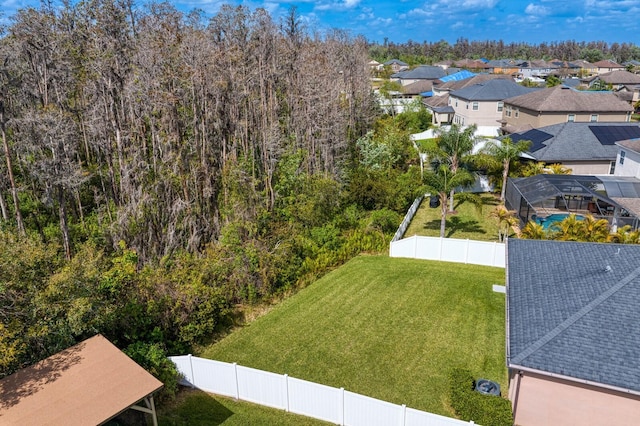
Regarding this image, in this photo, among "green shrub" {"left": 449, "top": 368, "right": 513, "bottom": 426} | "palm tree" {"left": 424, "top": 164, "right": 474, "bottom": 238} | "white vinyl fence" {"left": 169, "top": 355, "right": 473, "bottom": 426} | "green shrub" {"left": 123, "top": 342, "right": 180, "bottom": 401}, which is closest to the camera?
"white vinyl fence" {"left": 169, "top": 355, "right": 473, "bottom": 426}

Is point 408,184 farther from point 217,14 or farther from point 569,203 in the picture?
point 217,14

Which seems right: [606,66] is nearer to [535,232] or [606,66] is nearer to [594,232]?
[594,232]

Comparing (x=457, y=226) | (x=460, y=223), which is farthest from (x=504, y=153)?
(x=457, y=226)

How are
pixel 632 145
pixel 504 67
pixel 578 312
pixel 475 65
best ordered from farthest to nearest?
pixel 475 65 → pixel 504 67 → pixel 632 145 → pixel 578 312

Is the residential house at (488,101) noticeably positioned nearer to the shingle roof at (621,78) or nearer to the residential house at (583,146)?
the residential house at (583,146)

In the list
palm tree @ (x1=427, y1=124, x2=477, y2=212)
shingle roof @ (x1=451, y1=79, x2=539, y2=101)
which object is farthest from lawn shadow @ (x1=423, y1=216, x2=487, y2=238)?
shingle roof @ (x1=451, y1=79, x2=539, y2=101)

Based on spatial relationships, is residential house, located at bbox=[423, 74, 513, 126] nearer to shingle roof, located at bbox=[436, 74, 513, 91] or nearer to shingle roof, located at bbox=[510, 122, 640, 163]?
shingle roof, located at bbox=[436, 74, 513, 91]

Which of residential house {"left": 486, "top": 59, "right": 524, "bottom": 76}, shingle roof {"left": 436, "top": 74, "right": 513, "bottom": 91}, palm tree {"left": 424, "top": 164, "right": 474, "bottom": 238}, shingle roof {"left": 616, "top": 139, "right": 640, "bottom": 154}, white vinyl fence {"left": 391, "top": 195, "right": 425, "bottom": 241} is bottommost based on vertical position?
white vinyl fence {"left": 391, "top": 195, "right": 425, "bottom": 241}

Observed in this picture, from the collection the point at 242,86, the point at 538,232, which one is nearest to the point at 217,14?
the point at 242,86
